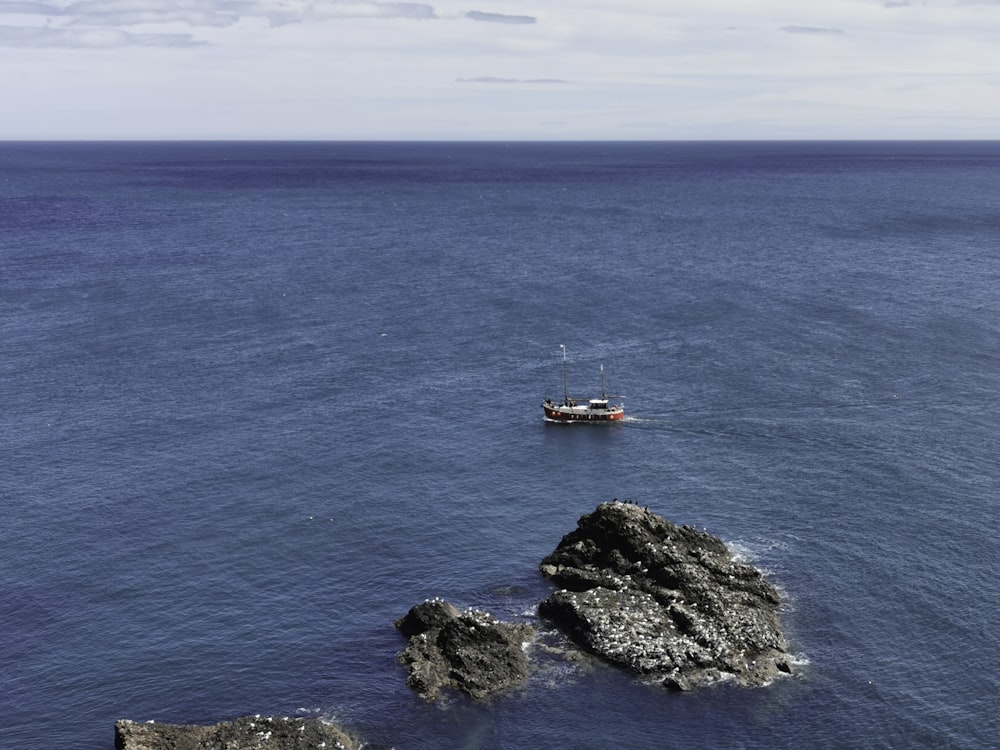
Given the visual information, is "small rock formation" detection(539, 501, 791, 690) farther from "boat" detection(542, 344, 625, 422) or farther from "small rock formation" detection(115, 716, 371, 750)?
"boat" detection(542, 344, 625, 422)

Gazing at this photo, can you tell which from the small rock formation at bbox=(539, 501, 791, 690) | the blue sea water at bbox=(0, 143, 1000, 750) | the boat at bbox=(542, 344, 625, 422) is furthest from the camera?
the boat at bbox=(542, 344, 625, 422)

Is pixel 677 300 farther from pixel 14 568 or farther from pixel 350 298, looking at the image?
pixel 14 568

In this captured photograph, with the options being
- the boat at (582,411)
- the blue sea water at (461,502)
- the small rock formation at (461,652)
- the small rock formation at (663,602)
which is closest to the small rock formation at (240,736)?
the blue sea water at (461,502)

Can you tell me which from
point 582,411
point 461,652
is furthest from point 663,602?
point 582,411

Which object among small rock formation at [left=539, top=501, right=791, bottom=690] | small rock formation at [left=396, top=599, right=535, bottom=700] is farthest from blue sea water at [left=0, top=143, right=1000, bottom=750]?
small rock formation at [left=539, top=501, right=791, bottom=690]

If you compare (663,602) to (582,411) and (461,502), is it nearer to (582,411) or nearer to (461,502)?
(461,502)

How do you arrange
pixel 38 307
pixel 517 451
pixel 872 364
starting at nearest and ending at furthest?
pixel 517 451, pixel 872 364, pixel 38 307

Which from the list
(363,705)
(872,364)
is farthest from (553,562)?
(872,364)
